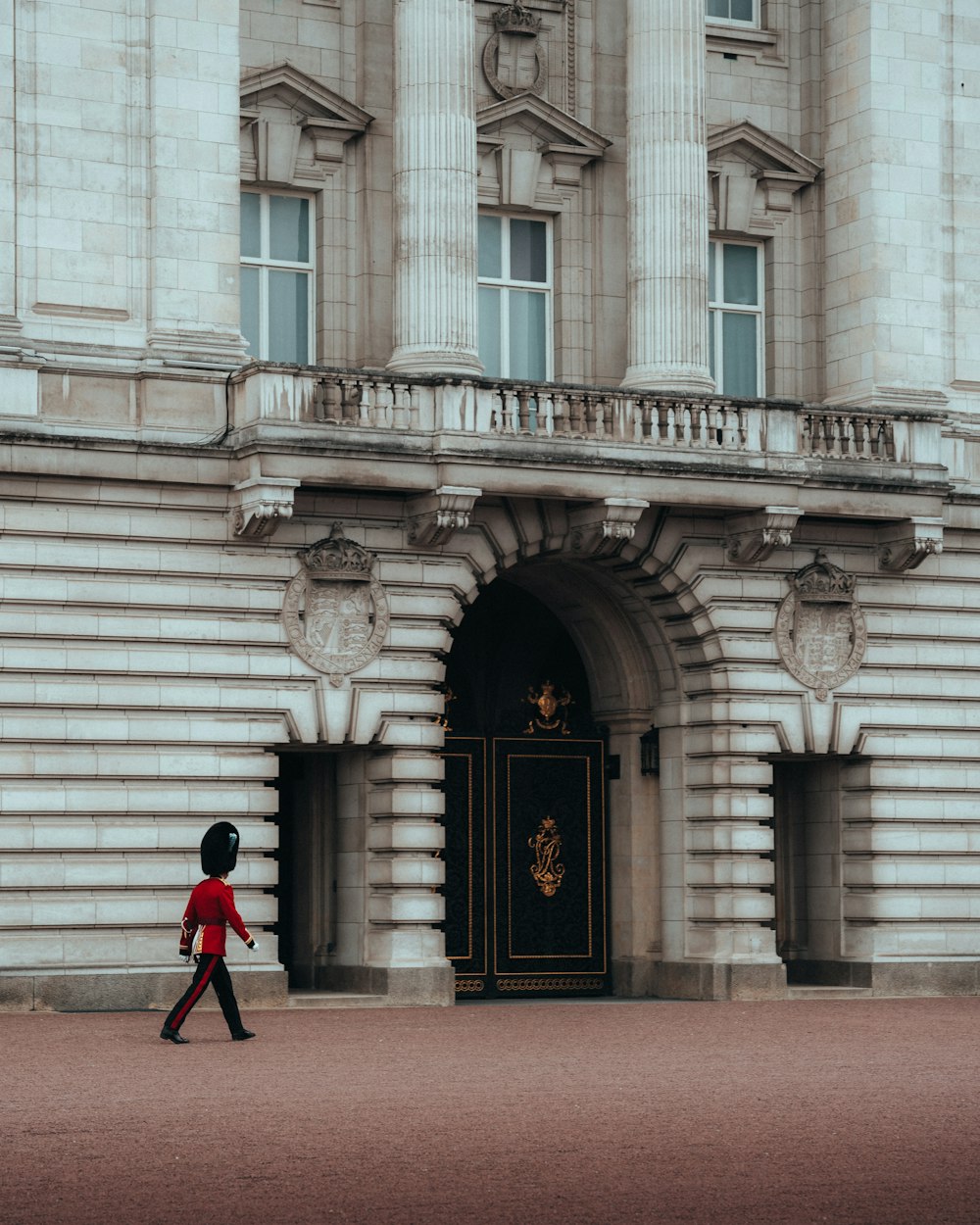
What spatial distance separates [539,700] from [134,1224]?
23.0m

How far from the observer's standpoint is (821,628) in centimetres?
3506

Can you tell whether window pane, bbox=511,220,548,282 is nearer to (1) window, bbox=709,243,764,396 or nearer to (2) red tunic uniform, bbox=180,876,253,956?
(1) window, bbox=709,243,764,396

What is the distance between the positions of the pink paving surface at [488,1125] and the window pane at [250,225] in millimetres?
11377

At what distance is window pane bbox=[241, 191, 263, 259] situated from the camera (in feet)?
111

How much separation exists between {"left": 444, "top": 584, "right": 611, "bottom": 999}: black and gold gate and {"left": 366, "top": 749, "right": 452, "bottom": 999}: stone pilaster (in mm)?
2535

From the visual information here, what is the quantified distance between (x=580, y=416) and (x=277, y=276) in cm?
469

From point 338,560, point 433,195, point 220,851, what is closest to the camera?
point 220,851

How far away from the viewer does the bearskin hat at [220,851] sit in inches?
1006

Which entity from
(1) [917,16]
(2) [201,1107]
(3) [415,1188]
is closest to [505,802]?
(1) [917,16]

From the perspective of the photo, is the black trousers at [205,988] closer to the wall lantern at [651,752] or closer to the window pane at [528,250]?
the wall lantern at [651,752]

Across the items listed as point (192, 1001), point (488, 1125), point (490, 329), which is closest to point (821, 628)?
point (490, 329)

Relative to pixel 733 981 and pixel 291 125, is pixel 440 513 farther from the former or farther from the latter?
pixel 733 981

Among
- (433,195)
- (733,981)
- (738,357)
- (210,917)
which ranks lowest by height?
(733,981)

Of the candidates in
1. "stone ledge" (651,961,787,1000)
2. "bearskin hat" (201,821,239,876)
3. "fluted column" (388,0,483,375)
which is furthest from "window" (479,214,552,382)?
"bearskin hat" (201,821,239,876)
